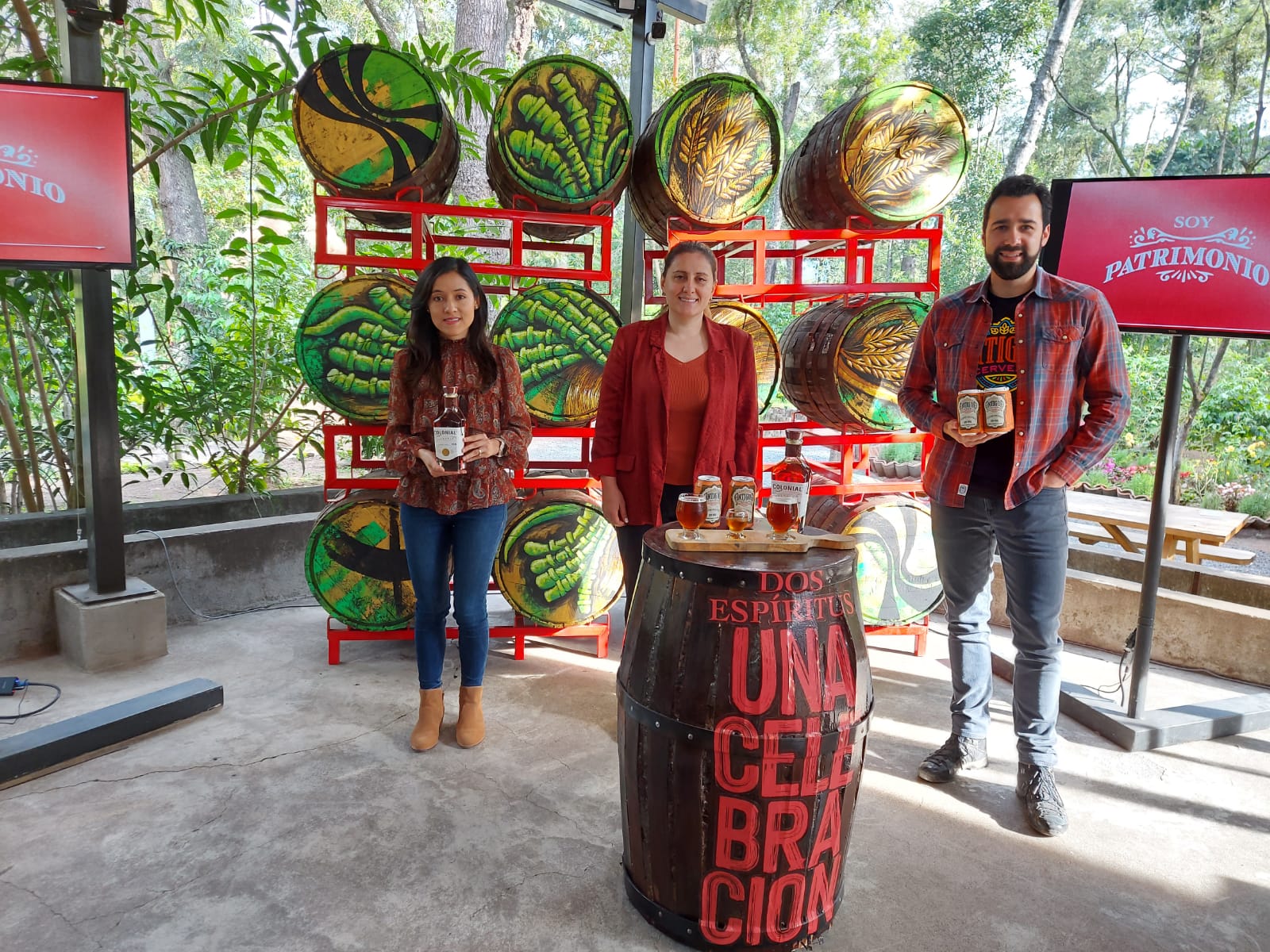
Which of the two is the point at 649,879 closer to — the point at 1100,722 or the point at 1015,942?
the point at 1015,942

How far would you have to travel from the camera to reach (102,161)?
127 inches

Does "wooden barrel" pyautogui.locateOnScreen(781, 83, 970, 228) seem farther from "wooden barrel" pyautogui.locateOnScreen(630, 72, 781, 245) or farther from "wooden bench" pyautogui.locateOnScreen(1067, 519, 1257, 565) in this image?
"wooden bench" pyautogui.locateOnScreen(1067, 519, 1257, 565)

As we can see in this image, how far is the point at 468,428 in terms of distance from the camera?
9.27 ft

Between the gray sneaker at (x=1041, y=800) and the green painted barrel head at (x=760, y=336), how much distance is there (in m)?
1.87

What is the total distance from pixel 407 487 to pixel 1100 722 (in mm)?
3000

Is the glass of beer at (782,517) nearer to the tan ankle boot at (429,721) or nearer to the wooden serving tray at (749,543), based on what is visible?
the wooden serving tray at (749,543)

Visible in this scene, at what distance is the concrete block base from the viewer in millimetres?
3592

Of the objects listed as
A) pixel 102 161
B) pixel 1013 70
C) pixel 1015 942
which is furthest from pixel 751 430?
pixel 1013 70

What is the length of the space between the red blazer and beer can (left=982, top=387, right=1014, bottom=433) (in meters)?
0.77

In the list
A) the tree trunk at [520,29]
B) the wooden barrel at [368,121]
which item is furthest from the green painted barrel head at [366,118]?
the tree trunk at [520,29]

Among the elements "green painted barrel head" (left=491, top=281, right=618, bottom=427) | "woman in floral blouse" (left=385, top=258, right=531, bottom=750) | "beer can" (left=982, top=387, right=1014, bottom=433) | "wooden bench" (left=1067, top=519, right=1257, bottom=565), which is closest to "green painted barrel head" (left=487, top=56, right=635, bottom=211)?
"green painted barrel head" (left=491, top=281, right=618, bottom=427)

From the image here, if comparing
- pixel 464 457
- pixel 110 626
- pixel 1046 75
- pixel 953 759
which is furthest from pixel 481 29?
pixel 953 759

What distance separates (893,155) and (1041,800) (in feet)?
9.07

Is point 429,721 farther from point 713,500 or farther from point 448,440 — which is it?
point 713,500
